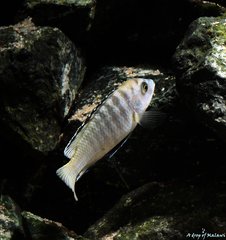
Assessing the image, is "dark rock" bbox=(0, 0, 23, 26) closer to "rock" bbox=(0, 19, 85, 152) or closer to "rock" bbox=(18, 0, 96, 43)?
"rock" bbox=(18, 0, 96, 43)

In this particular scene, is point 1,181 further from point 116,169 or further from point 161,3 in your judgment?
point 161,3

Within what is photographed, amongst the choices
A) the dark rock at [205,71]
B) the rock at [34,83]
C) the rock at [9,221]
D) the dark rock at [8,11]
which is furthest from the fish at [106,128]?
the dark rock at [8,11]

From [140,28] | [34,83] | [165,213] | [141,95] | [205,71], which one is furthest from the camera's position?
[140,28]

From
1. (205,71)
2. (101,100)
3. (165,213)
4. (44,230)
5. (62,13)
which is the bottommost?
(165,213)

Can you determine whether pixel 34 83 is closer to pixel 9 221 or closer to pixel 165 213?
pixel 9 221

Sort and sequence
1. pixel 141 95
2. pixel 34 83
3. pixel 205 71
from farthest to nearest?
pixel 34 83
pixel 205 71
pixel 141 95

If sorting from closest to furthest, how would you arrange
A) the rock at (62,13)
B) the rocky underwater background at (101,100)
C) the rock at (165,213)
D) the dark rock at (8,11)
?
the rock at (165,213)
the rocky underwater background at (101,100)
the rock at (62,13)
the dark rock at (8,11)

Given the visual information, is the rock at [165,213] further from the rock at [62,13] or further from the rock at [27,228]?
the rock at [62,13]

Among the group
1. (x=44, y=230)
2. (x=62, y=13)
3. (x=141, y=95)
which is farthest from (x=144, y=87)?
(x=62, y=13)
